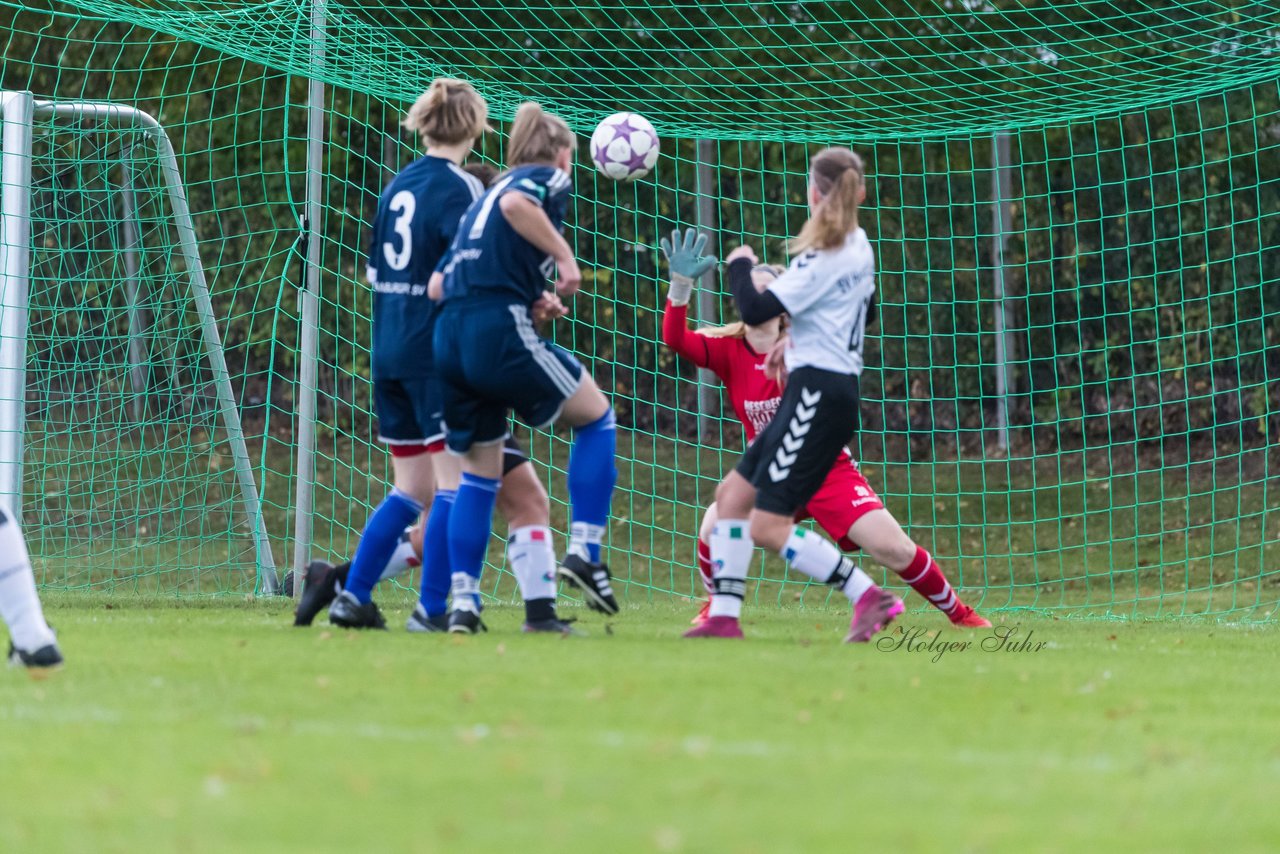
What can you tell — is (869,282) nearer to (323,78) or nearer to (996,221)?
(323,78)

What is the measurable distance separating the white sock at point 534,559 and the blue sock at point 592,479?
0.10 m

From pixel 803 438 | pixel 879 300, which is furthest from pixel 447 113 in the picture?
pixel 879 300

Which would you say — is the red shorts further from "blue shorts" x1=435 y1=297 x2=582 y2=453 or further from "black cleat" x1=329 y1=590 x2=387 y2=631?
"black cleat" x1=329 y1=590 x2=387 y2=631

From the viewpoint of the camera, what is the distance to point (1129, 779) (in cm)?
388

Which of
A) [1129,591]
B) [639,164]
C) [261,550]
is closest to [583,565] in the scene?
[639,164]

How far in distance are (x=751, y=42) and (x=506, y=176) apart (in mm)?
9666

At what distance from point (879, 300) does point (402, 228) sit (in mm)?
8405

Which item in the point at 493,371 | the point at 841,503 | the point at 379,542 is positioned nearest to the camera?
the point at 493,371

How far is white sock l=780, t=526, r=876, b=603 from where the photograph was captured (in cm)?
695

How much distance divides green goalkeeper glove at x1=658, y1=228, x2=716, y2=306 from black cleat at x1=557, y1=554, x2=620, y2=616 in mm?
1289

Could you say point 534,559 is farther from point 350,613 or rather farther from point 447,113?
point 447,113

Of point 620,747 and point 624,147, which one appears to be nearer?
point 620,747

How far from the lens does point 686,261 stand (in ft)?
23.4

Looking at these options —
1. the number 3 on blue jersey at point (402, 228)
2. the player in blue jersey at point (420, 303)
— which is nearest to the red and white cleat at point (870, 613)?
the player in blue jersey at point (420, 303)
